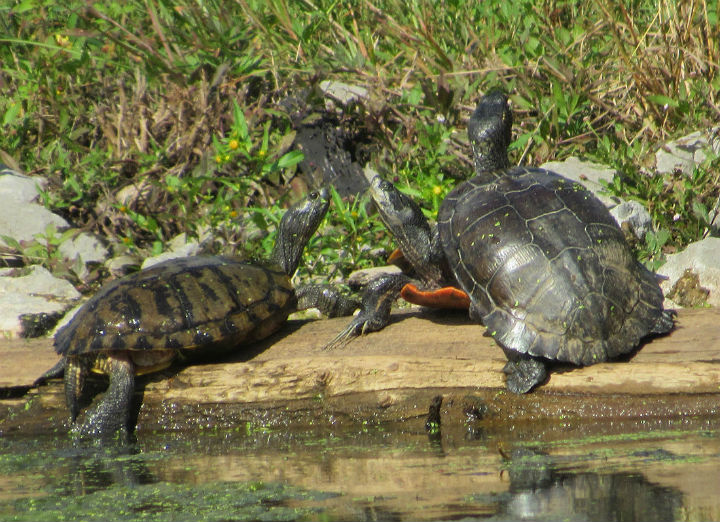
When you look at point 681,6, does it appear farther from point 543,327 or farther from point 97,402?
point 97,402

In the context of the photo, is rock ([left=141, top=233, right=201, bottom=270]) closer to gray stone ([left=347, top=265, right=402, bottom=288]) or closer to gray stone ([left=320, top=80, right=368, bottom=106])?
gray stone ([left=347, top=265, right=402, bottom=288])

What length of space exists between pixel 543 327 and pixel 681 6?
138 inches

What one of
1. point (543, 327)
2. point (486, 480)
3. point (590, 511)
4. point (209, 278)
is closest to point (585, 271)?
point (543, 327)

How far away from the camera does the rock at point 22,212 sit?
666cm

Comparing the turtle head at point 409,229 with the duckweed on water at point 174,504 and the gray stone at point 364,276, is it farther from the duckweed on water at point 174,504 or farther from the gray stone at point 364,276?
the duckweed on water at point 174,504

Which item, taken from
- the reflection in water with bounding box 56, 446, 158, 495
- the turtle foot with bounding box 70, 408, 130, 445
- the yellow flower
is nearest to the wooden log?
the turtle foot with bounding box 70, 408, 130, 445

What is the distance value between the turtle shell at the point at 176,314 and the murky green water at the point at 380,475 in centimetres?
45

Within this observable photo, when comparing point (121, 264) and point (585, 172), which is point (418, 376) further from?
point (121, 264)

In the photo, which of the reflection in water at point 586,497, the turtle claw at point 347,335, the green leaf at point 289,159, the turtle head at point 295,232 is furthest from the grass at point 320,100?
the reflection in water at point 586,497

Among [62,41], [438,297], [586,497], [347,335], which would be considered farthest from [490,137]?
[62,41]

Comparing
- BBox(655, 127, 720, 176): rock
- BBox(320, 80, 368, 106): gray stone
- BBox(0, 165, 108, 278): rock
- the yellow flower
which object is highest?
the yellow flower

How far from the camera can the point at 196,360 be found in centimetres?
442

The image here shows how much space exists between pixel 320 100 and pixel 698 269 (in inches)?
131

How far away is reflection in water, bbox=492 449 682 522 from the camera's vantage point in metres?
2.42
